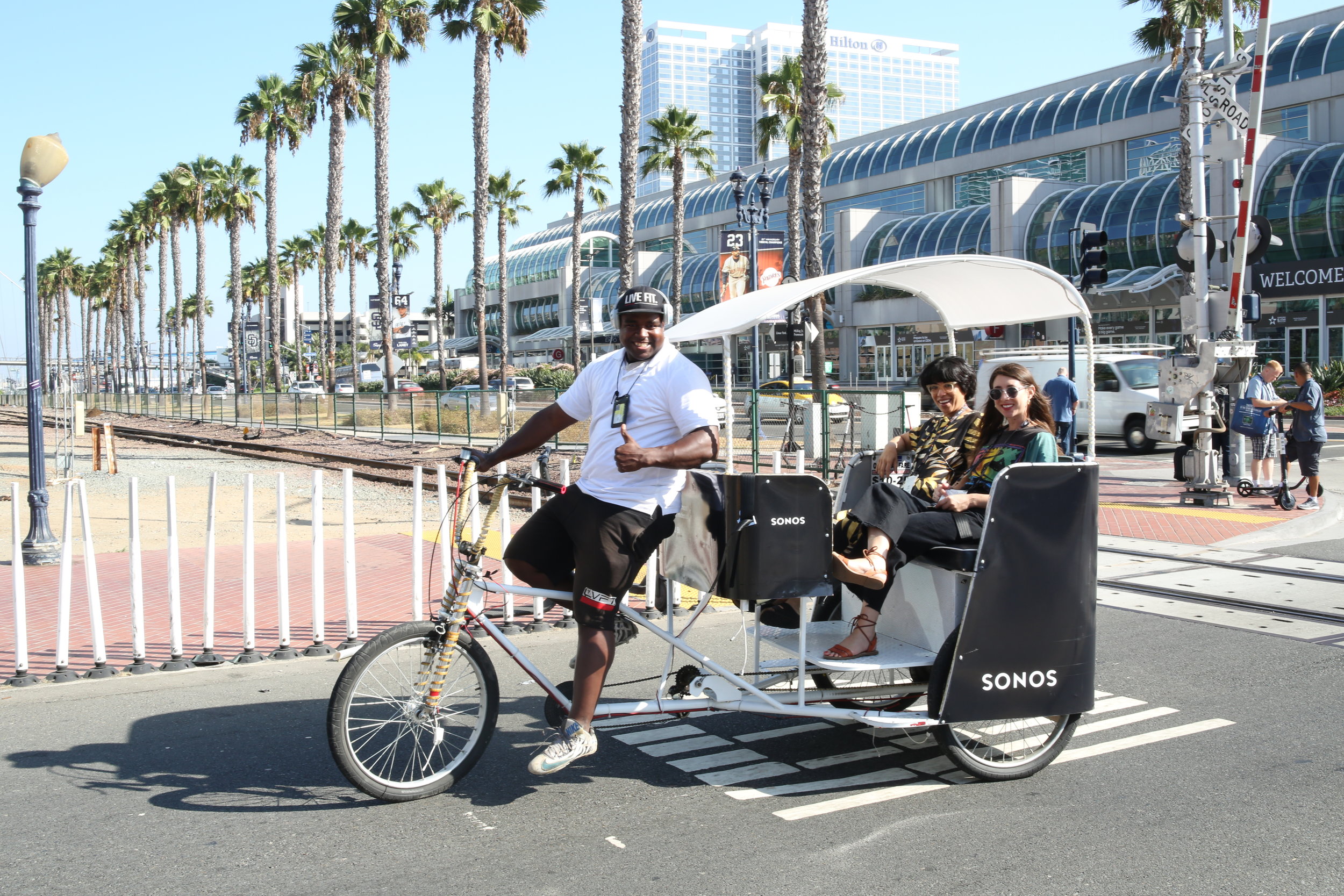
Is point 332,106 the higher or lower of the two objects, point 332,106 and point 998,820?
the higher

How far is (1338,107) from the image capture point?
41.1 meters

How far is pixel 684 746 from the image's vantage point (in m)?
4.89

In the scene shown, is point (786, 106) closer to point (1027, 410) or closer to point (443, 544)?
point (443, 544)

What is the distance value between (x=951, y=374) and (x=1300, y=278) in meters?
36.3

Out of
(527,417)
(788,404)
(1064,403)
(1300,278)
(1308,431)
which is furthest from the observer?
(1300,278)

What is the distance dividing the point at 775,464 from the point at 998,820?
4.28 metres

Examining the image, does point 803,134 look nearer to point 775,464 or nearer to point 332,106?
point 775,464

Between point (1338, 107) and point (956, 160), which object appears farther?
point (956, 160)

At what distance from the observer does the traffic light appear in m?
18.8

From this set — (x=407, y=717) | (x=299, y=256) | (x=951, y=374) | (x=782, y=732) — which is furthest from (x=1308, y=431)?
(x=299, y=256)

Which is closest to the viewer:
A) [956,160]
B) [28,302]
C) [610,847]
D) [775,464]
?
[610,847]

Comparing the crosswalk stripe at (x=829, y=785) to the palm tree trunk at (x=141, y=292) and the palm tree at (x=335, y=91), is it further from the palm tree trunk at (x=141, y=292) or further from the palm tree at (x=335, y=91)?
the palm tree trunk at (x=141, y=292)

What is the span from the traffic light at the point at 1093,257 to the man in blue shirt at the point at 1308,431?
19.2ft

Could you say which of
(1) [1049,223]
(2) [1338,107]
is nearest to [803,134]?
(1) [1049,223]
